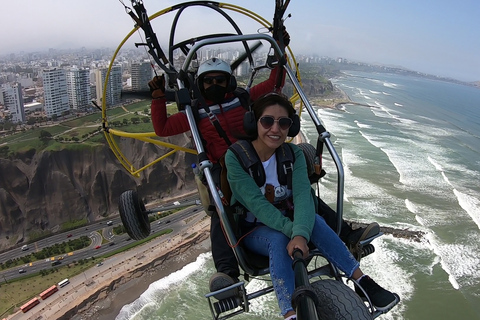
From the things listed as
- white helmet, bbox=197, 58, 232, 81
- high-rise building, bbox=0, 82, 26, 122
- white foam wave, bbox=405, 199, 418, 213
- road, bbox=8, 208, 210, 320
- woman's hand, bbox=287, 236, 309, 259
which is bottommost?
A: road, bbox=8, 208, 210, 320

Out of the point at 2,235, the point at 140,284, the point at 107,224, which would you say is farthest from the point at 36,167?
the point at 140,284

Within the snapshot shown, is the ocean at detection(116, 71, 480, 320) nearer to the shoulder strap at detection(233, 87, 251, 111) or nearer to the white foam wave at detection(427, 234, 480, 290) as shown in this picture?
the white foam wave at detection(427, 234, 480, 290)

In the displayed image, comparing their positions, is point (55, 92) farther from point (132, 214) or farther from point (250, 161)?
point (250, 161)

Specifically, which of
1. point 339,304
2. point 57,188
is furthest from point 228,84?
point 57,188

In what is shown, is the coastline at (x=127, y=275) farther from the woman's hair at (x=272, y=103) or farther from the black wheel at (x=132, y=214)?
the woman's hair at (x=272, y=103)

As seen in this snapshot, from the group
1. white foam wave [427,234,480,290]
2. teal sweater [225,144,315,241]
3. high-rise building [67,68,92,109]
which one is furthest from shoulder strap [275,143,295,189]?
high-rise building [67,68,92,109]

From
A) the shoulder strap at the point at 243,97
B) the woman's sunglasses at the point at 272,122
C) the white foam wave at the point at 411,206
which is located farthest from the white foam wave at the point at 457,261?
the woman's sunglasses at the point at 272,122

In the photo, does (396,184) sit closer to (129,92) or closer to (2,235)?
(129,92)
